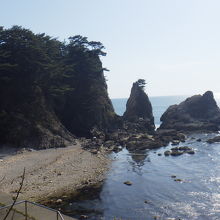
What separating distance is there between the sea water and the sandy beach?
2631 mm

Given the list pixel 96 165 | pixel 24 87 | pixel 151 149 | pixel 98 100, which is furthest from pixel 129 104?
pixel 96 165

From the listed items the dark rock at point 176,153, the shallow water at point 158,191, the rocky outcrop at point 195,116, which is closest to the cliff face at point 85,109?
the shallow water at point 158,191

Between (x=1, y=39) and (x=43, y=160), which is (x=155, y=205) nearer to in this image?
(x=43, y=160)

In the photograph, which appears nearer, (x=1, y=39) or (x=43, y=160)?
(x=43, y=160)

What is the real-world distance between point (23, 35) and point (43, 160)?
24.7 m

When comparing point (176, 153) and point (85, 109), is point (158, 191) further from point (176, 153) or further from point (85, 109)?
point (85, 109)

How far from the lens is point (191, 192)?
1271 inches

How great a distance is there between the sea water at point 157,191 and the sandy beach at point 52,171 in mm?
2631

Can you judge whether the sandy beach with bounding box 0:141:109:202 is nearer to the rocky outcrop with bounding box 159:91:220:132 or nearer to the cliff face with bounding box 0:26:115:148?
the cliff face with bounding box 0:26:115:148

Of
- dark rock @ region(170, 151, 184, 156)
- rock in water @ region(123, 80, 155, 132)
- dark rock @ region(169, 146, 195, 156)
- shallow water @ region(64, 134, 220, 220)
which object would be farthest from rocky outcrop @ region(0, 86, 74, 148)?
rock in water @ region(123, 80, 155, 132)

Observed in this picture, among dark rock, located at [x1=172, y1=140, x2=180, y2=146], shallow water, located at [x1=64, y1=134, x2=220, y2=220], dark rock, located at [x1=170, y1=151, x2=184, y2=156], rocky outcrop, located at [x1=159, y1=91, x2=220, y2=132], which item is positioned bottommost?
shallow water, located at [x1=64, y1=134, x2=220, y2=220]

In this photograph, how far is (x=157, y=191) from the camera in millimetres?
32750

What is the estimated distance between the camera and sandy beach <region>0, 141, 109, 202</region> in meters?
31.9

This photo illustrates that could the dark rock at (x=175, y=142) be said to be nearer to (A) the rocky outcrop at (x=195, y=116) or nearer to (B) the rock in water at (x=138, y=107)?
(A) the rocky outcrop at (x=195, y=116)
